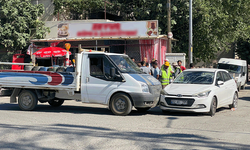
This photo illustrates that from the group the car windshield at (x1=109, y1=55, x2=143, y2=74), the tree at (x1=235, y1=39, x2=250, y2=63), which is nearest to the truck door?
the car windshield at (x1=109, y1=55, x2=143, y2=74)

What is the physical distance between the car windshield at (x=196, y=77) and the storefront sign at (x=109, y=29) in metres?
8.87

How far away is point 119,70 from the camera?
10617mm

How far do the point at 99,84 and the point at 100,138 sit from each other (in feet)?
12.2

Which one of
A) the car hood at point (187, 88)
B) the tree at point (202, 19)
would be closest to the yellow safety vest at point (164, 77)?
the car hood at point (187, 88)

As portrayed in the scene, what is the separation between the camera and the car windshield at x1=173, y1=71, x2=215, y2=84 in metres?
11.4

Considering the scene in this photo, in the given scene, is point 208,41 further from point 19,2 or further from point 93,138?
point 93,138

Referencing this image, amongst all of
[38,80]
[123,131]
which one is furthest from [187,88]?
[38,80]

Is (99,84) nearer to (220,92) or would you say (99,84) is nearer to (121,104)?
(121,104)

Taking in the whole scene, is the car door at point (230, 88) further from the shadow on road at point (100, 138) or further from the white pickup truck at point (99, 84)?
the shadow on road at point (100, 138)

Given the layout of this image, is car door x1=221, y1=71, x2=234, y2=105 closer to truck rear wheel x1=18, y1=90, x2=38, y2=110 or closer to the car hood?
the car hood

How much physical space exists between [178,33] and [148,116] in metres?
16.1

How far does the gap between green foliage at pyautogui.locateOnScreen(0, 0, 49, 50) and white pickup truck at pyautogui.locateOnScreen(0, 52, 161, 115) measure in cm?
1123

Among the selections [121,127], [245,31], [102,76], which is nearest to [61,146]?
[121,127]

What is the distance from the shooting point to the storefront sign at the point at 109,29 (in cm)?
2077
